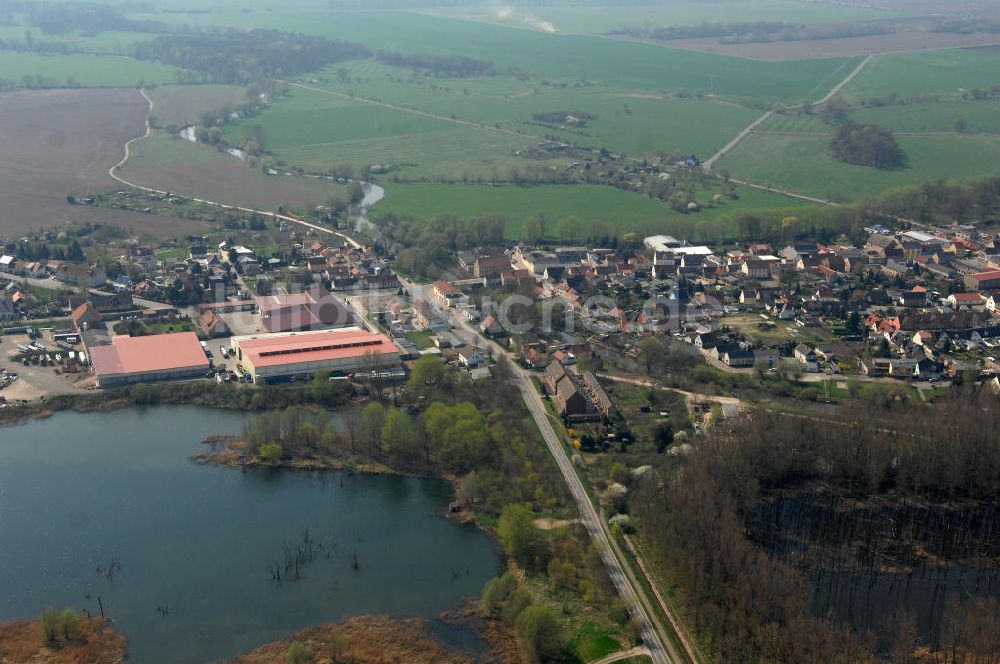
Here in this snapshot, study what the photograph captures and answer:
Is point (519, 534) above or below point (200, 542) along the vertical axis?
above

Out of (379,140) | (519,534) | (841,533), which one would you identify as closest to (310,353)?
(519,534)

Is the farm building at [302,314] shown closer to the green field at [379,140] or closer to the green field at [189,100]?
the green field at [379,140]

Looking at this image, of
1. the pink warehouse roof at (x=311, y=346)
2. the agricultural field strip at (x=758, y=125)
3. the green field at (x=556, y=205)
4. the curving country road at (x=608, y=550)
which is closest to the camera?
the curving country road at (x=608, y=550)

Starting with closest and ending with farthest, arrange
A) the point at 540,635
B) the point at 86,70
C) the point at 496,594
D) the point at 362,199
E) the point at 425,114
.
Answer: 1. the point at 540,635
2. the point at 496,594
3. the point at 362,199
4. the point at 425,114
5. the point at 86,70

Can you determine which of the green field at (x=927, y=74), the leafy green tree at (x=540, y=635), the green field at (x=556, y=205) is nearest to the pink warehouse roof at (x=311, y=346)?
the leafy green tree at (x=540, y=635)

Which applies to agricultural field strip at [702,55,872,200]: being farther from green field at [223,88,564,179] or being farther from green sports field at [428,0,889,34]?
green sports field at [428,0,889,34]

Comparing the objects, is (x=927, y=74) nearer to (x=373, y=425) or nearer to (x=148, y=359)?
(x=148, y=359)

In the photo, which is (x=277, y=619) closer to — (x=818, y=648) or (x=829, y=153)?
(x=818, y=648)
